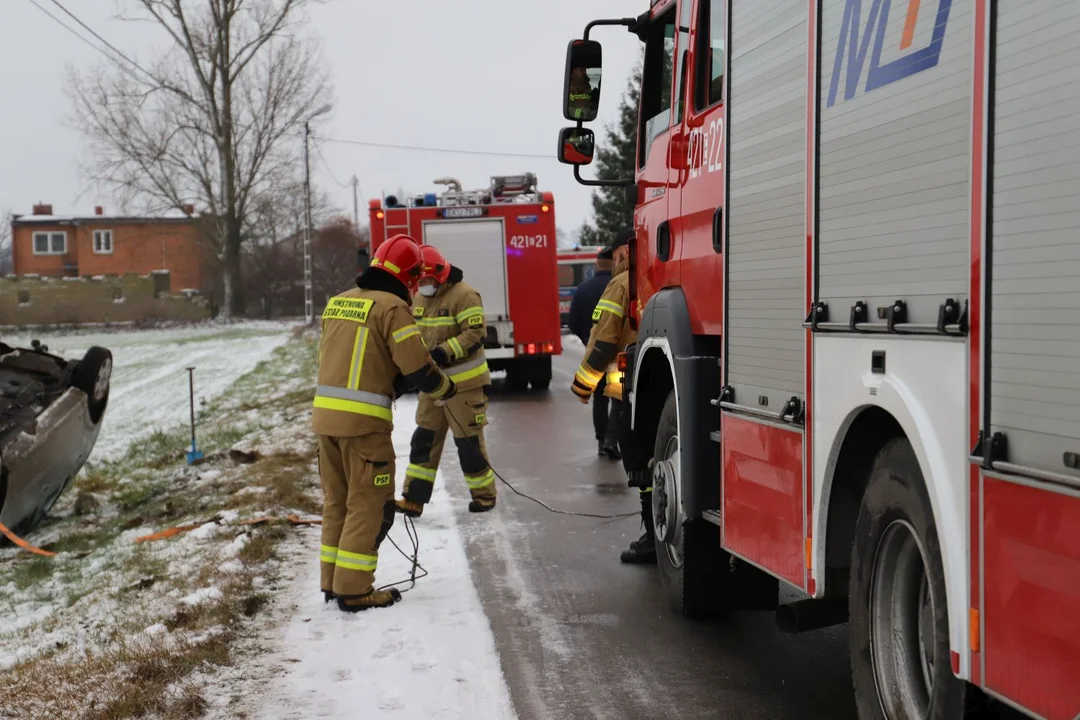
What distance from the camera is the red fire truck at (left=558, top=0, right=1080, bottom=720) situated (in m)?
2.69

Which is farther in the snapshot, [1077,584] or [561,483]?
[561,483]

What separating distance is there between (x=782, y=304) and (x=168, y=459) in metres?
11.1

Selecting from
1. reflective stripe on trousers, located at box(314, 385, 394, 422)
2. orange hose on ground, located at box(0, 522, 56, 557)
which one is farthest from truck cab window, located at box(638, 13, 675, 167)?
orange hose on ground, located at box(0, 522, 56, 557)

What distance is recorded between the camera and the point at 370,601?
6.42 metres

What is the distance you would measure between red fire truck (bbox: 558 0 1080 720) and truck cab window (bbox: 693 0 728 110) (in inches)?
0.7

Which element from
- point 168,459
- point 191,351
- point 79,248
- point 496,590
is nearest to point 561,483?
point 496,590

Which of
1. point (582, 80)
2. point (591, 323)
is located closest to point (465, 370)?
point (582, 80)

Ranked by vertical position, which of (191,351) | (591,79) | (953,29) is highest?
(591,79)

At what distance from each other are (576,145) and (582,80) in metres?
0.39

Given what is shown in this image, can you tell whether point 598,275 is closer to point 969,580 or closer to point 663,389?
point 663,389

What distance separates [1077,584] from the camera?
256 cm

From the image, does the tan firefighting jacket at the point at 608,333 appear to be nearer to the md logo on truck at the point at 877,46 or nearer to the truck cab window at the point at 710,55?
the truck cab window at the point at 710,55

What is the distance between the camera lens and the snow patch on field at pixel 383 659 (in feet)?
15.9

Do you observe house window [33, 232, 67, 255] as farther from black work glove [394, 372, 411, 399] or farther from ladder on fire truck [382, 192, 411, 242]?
black work glove [394, 372, 411, 399]
